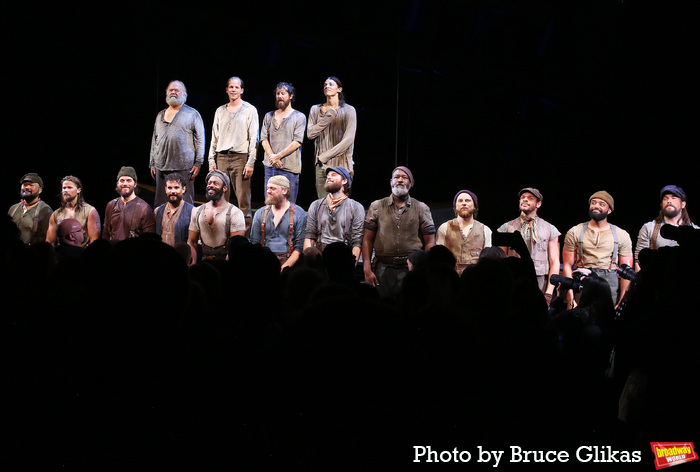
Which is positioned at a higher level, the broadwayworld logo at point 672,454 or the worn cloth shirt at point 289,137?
the worn cloth shirt at point 289,137

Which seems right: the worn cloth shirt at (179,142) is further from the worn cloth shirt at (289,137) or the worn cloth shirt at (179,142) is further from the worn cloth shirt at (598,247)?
the worn cloth shirt at (598,247)

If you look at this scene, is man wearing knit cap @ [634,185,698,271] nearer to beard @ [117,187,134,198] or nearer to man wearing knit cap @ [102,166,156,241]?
man wearing knit cap @ [102,166,156,241]

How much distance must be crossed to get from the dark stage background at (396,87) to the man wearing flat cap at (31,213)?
0.83 metres

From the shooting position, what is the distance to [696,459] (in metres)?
1.60

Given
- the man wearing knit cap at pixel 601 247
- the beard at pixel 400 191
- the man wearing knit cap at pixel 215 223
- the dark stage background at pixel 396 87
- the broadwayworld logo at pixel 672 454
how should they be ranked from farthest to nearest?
the dark stage background at pixel 396 87 < the man wearing knit cap at pixel 601 247 < the man wearing knit cap at pixel 215 223 < the beard at pixel 400 191 < the broadwayworld logo at pixel 672 454

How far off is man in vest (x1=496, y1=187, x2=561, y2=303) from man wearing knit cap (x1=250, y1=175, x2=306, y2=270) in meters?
2.27

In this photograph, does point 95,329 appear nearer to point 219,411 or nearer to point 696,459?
point 219,411

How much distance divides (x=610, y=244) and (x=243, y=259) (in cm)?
638

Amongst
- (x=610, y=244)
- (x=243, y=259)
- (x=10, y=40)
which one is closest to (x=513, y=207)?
(x=610, y=244)

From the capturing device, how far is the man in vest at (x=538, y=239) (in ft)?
24.5

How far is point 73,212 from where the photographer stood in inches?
310

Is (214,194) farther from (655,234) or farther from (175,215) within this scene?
(655,234)

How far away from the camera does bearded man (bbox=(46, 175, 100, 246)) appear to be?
309 inches

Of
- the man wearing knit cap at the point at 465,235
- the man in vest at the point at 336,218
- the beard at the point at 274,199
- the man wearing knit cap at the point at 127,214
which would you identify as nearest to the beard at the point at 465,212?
the man wearing knit cap at the point at 465,235
